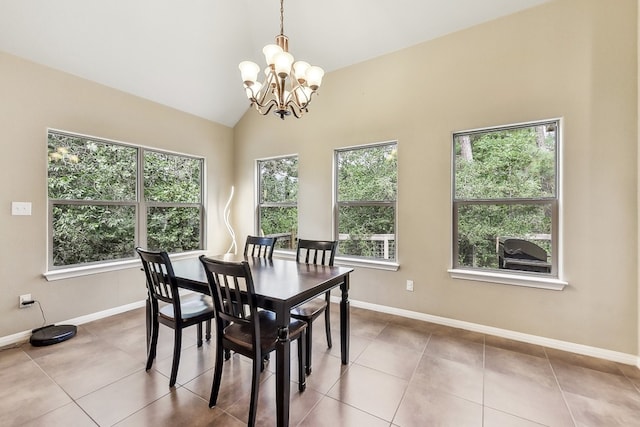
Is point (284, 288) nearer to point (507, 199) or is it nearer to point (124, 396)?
point (124, 396)

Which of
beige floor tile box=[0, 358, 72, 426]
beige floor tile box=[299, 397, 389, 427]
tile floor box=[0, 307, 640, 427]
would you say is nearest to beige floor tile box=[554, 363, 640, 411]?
tile floor box=[0, 307, 640, 427]

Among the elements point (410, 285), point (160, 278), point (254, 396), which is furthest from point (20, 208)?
point (410, 285)

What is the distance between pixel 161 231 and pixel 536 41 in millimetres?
4842

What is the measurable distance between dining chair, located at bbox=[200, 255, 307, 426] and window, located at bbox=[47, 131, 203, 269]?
7.99 feet

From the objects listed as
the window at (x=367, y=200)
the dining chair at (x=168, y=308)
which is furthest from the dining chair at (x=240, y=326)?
the window at (x=367, y=200)

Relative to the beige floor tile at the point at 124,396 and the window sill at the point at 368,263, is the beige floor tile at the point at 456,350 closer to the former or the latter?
the window sill at the point at 368,263

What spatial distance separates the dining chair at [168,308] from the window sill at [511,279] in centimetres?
252

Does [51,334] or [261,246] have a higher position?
[261,246]

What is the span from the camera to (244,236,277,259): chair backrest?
304 cm

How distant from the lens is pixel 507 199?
9.34 ft

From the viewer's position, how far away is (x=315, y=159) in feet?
13.1

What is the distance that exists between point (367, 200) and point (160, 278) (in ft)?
8.15

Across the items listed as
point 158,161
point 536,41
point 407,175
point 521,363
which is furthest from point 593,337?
point 158,161

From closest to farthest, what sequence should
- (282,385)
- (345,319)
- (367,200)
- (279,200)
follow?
(282,385)
(345,319)
(367,200)
(279,200)
